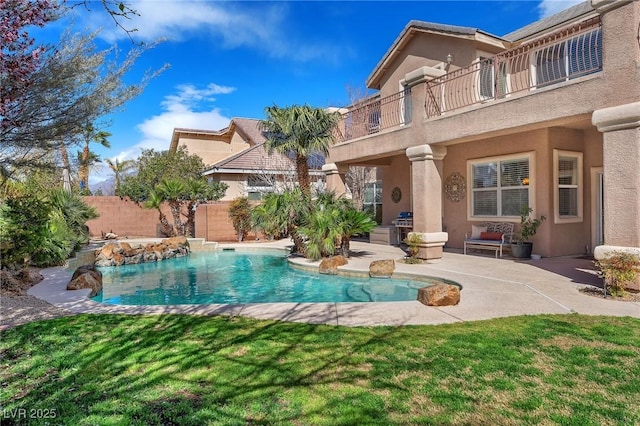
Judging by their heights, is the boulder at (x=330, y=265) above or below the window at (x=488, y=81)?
below

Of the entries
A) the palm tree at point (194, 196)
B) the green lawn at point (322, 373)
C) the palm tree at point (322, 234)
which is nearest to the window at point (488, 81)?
the palm tree at point (322, 234)

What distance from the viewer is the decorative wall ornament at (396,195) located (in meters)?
19.2

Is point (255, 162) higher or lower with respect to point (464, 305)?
higher

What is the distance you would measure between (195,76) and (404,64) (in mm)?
15543

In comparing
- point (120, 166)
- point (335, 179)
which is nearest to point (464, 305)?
point (335, 179)

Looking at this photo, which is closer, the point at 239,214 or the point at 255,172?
the point at 239,214

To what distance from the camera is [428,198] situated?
12930mm

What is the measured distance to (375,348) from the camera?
513 centimetres

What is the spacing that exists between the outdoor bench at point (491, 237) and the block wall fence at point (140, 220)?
1344 centimetres

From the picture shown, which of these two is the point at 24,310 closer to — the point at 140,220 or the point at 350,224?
the point at 350,224

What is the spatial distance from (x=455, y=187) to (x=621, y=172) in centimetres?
800

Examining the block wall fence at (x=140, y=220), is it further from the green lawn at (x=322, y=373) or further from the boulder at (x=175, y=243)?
the green lawn at (x=322, y=373)

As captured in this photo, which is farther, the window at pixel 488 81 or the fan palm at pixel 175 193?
the fan palm at pixel 175 193

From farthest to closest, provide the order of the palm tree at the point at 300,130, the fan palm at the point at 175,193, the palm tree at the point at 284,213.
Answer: the fan palm at the point at 175,193, the palm tree at the point at 300,130, the palm tree at the point at 284,213
